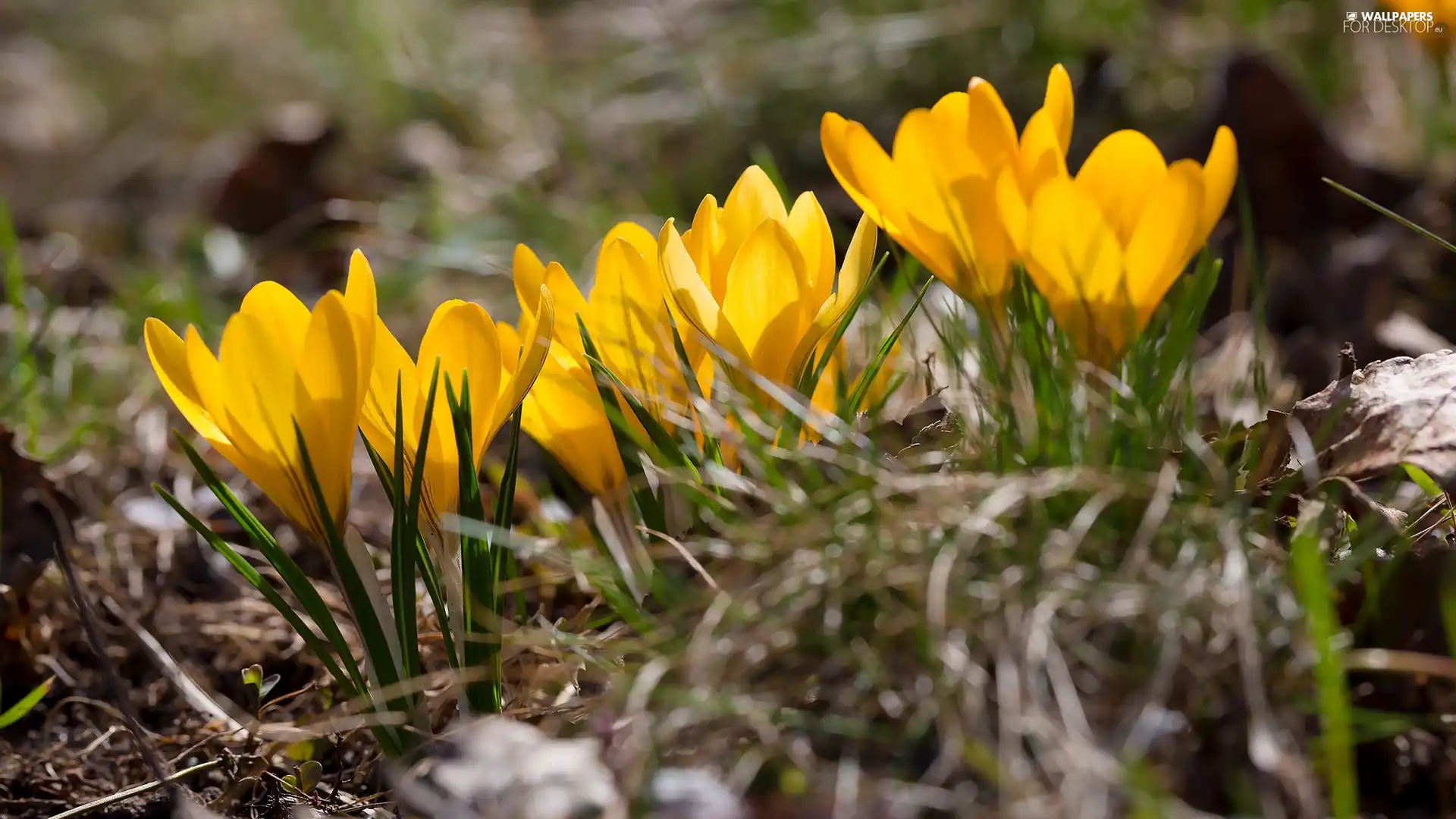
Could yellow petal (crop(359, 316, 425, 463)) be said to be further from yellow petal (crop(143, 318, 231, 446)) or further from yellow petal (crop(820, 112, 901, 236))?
A: yellow petal (crop(820, 112, 901, 236))

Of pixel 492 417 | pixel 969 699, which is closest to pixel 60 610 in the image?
pixel 492 417

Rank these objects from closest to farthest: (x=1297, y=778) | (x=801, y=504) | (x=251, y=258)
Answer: (x=1297, y=778) → (x=801, y=504) → (x=251, y=258)

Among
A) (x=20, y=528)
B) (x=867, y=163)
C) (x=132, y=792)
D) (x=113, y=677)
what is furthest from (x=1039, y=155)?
(x=20, y=528)

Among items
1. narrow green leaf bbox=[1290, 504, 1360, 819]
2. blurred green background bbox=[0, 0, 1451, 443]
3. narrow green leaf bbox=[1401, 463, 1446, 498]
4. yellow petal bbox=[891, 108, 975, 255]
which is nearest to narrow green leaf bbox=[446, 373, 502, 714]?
yellow petal bbox=[891, 108, 975, 255]

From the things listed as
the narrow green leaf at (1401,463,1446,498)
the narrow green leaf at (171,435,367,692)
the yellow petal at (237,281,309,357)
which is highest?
the yellow petal at (237,281,309,357)

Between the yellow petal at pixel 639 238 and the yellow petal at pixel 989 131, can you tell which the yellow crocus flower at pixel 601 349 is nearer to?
the yellow petal at pixel 639 238

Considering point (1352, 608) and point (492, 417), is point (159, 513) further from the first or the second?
point (1352, 608)
